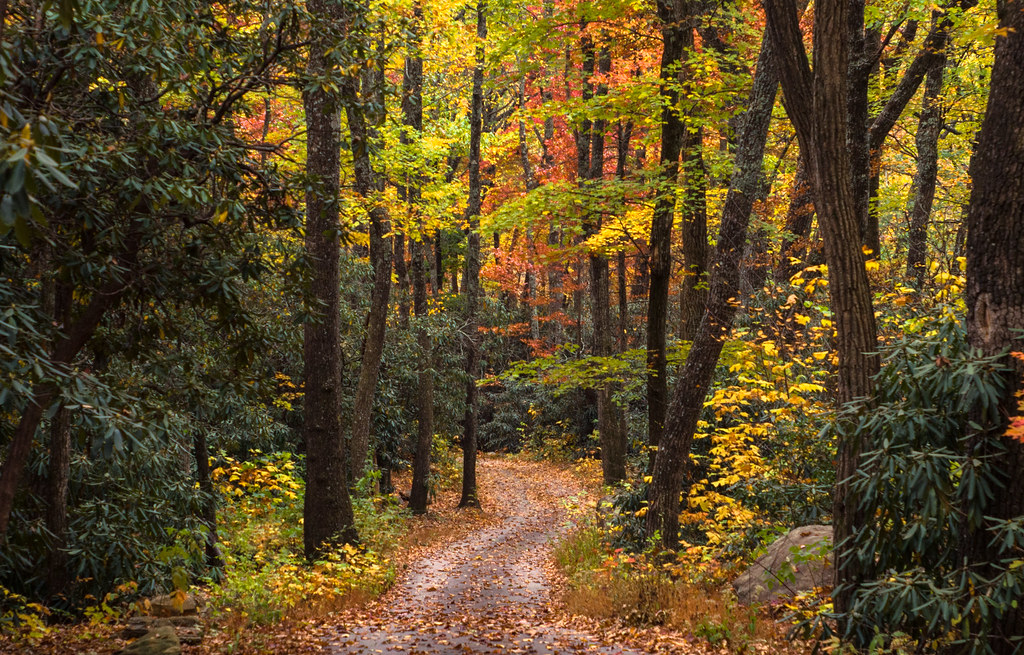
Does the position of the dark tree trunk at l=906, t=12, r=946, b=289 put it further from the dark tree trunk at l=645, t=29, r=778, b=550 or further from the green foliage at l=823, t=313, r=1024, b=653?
the green foliage at l=823, t=313, r=1024, b=653

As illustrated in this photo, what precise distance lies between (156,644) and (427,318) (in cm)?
1220

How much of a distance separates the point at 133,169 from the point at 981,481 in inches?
241

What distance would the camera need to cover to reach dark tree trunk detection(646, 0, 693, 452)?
1028 centimetres

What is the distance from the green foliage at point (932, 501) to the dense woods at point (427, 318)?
3cm

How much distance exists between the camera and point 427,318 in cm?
1808

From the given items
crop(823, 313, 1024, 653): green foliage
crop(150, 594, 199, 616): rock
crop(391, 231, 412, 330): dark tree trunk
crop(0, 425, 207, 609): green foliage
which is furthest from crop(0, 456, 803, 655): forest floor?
crop(391, 231, 412, 330): dark tree trunk

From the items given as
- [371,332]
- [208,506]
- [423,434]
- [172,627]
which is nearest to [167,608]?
[172,627]

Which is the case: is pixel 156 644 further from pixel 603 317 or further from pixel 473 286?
pixel 473 286

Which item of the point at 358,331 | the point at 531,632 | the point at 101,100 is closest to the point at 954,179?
the point at 358,331

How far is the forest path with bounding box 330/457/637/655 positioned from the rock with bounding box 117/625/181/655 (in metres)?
1.50

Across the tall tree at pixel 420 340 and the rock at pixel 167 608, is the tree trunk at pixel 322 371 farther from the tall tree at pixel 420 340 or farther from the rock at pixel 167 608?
the tall tree at pixel 420 340

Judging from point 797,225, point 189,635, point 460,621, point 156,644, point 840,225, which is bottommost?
point 460,621

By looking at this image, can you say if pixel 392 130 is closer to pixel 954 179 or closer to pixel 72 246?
pixel 72 246

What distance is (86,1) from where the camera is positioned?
15.1 ft
